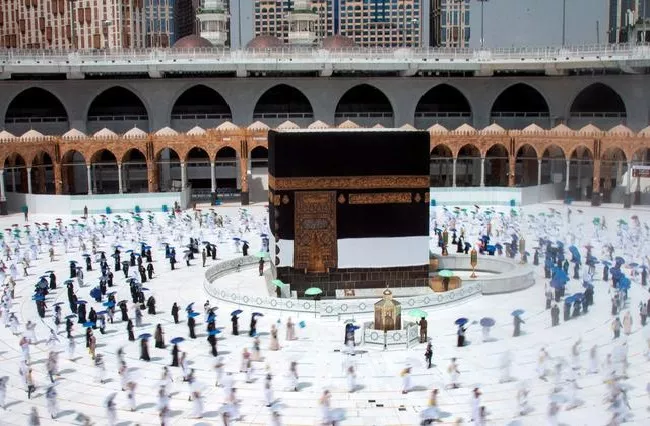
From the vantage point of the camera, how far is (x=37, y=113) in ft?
166

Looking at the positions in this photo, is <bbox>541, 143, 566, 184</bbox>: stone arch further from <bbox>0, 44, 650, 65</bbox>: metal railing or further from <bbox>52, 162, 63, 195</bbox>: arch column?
<bbox>52, 162, 63, 195</bbox>: arch column

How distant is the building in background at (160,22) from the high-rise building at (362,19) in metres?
34.3

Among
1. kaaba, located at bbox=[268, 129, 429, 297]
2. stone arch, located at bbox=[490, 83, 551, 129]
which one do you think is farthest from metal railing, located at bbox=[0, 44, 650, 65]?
kaaba, located at bbox=[268, 129, 429, 297]

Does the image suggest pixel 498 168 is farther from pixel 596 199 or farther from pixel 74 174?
pixel 74 174

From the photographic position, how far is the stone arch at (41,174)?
41.5 m

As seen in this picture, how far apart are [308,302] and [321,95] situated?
97.3 ft

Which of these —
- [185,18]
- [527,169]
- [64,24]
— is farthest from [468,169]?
[185,18]

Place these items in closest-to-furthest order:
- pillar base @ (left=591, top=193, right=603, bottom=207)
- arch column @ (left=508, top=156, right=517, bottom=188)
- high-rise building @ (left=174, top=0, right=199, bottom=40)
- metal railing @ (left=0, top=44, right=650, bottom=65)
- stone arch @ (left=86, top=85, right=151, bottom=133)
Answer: pillar base @ (left=591, top=193, right=603, bottom=207)
arch column @ (left=508, top=156, right=517, bottom=188)
metal railing @ (left=0, top=44, right=650, bottom=65)
stone arch @ (left=86, top=85, right=151, bottom=133)
high-rise building @ (left=174, top=0, right=199, bottom=40)

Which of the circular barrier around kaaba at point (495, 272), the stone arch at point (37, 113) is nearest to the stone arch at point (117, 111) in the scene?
the stone arch at point (37, 113)

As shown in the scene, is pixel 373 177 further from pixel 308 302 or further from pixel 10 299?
pixel 10 299

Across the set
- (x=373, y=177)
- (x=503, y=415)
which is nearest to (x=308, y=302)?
(x=373, y=177)

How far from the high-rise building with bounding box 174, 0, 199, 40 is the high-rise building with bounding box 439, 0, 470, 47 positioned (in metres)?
38.0

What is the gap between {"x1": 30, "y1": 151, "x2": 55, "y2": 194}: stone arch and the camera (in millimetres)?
41469

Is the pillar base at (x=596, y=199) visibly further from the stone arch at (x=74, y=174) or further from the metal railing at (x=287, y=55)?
the stone arch at (x=74, y=174)
